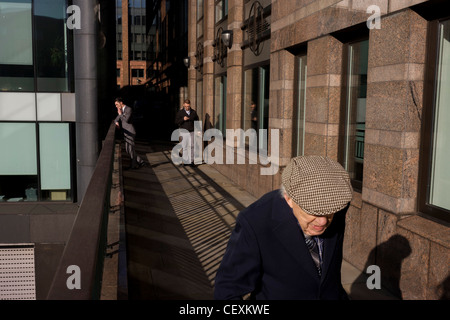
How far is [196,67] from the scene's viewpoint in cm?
1928

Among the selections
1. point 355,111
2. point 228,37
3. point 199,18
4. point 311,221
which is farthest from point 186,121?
point 311,221

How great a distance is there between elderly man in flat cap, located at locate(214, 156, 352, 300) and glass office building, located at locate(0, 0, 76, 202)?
15.1 m

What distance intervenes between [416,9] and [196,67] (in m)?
14.5

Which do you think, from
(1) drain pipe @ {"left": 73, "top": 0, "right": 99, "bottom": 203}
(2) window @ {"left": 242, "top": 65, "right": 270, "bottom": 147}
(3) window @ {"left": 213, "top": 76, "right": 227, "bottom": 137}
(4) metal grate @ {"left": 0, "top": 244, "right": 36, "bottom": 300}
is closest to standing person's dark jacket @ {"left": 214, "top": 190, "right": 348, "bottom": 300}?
(2) window @ {"left": 242, "top": 65, "right": 270, "bottom": 147}

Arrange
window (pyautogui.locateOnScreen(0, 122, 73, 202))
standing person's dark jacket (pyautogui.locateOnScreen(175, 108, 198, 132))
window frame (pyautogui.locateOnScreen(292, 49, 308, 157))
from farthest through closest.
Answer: window (pyautogui.locateOnScreen(0, 122, 73, 202)) → standing person's dark jacket (pyautogui.locateOnScreen(175, 108, 198, 132)) → window frame (pyautogui.locateOnScreen(292, 49, 308, 157))

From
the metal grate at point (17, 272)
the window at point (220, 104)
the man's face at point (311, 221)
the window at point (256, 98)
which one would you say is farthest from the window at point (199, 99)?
the man's face at point (311, 221)

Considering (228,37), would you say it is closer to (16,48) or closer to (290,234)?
(16,48)

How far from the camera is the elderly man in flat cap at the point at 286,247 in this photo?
1.96 m

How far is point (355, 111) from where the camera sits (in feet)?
23.2

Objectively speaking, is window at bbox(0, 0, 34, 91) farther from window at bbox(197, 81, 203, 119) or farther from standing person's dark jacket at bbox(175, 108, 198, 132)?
window at bbox(197, 81, 203, 119)

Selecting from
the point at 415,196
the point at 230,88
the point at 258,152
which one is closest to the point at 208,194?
the point at 258,152

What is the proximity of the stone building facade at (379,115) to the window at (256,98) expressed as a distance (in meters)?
1.02

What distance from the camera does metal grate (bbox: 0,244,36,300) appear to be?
15.4 meters

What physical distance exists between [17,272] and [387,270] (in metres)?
13.4
